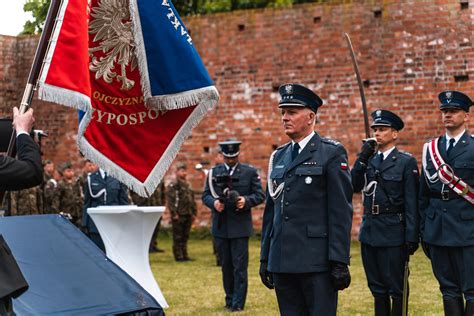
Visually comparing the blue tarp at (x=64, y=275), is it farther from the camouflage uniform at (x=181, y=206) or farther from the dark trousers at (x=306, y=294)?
the camouflage uniform at (x=181, y=206)

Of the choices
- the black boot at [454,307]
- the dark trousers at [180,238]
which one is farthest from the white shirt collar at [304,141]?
the dark trousers at [180,238]

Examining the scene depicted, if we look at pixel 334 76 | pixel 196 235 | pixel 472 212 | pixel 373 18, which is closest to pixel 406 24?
pixel 373 18

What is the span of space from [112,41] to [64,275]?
236 centimetres

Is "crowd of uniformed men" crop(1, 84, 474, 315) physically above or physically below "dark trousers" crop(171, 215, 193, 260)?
Answer: above

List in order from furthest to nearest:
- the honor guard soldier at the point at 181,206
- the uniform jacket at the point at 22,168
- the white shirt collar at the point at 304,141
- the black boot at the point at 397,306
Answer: the honor guard soldier at the point at 181,206, the black boot at the point at 397,306, the white shirt collar at the point at 304,141, the uniform jacket at the point at 22,168

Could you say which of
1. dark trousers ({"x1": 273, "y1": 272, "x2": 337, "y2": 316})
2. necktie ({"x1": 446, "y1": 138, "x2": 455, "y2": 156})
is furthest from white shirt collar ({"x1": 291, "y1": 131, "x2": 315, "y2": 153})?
necktie ({"x1": 446, "y1": 138, "x2": 455, "y2": 156})

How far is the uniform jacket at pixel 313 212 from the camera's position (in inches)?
208

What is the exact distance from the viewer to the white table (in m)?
9.27

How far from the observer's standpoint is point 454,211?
6.69 meters

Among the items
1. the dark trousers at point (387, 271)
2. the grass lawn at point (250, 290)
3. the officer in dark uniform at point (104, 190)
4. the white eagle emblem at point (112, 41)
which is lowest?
the grass lawn at point (250, 290)

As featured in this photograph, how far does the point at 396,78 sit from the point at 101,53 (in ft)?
34.6

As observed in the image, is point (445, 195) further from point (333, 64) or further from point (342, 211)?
point (333, 64)

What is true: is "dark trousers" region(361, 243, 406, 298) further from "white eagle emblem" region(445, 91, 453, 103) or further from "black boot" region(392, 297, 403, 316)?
"white eagle emblem" region(445, 91, 453, 103)

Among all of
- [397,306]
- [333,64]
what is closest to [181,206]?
[333,64]
